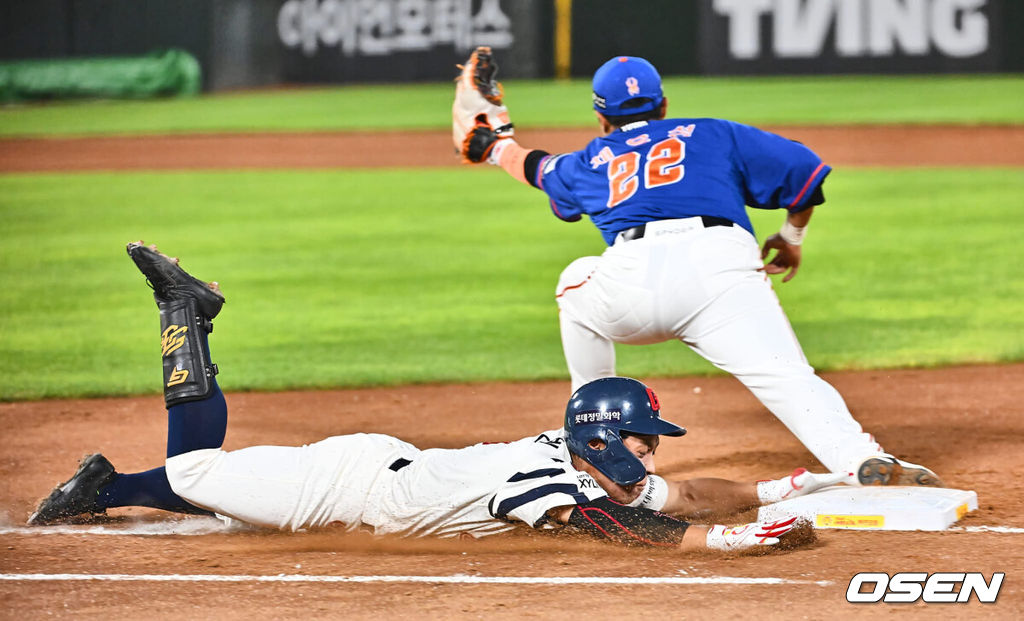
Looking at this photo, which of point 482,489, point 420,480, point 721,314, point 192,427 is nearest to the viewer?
point 482,489

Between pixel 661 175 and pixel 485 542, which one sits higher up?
pixel 661 175

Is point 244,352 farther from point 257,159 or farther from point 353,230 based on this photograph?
point 257,159

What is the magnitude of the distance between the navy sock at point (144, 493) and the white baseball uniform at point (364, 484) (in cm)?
25

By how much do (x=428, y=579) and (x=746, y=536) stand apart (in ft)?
3.26

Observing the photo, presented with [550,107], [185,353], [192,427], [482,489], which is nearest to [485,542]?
[482,489]

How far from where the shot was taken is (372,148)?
65.4 ft

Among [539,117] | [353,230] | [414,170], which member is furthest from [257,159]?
[353,230]

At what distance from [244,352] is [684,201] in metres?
4.49

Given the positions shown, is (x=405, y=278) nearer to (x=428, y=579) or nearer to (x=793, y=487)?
(x=793, y=487)

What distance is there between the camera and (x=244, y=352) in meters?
8.58

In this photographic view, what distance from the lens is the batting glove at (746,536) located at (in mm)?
4141

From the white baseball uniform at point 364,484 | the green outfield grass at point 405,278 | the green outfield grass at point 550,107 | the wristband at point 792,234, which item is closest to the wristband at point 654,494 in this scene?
the white baseball uniform at point 364,484

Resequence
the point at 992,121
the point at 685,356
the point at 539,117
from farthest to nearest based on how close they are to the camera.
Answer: the point at 539,117 < the point at 992,121 < the point at 685,356

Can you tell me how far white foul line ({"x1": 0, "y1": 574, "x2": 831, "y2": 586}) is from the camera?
3986mm
